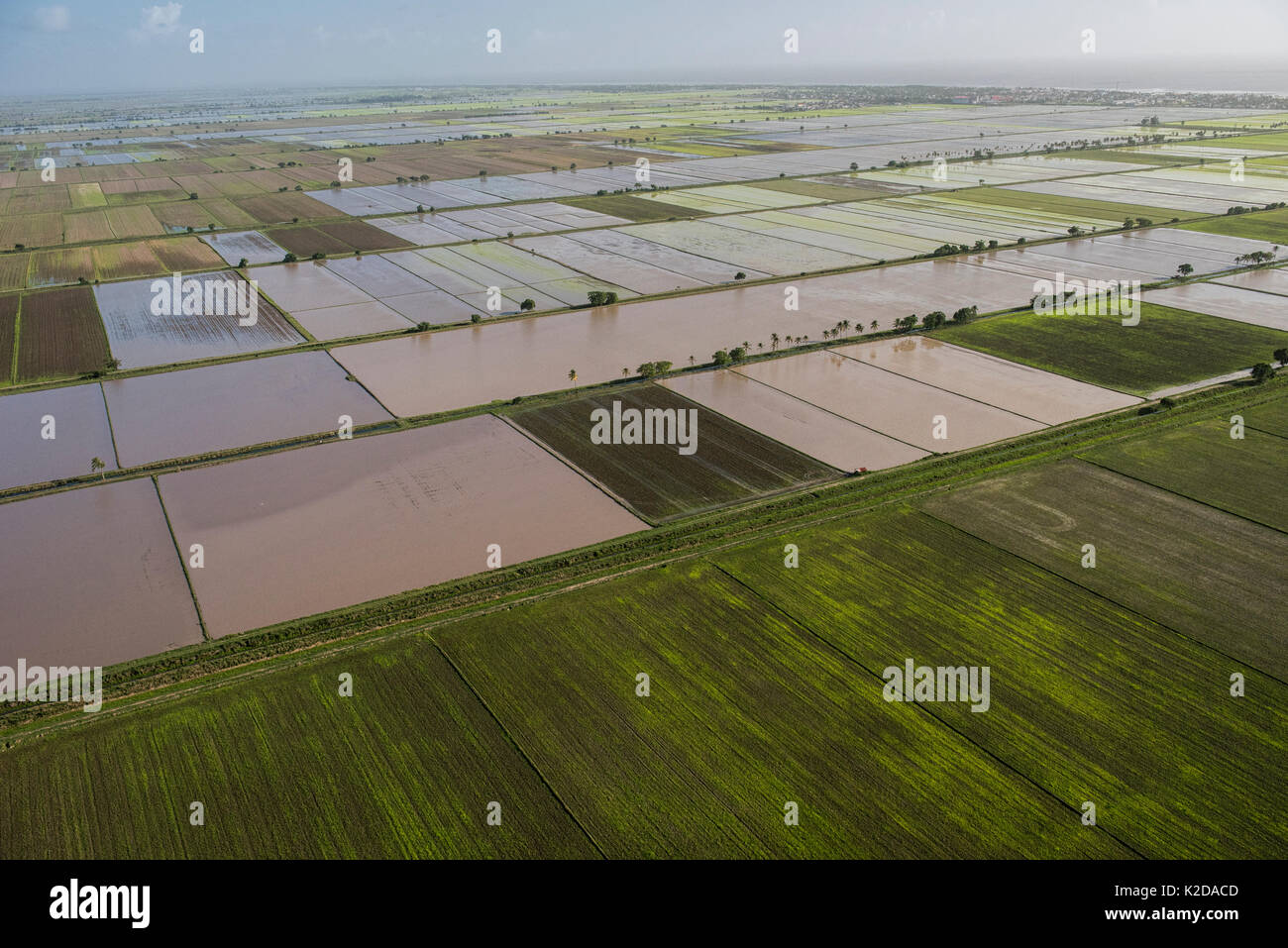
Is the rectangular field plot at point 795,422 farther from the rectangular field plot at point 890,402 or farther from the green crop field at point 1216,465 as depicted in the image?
the green crop field at point 1216,465

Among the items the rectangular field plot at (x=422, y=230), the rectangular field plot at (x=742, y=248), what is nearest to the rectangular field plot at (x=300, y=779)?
the rectangular field plot at (x=742, y=248)

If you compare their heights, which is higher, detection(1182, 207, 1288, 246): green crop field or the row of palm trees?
detection(1182, 207, 1288, 246): green crop field

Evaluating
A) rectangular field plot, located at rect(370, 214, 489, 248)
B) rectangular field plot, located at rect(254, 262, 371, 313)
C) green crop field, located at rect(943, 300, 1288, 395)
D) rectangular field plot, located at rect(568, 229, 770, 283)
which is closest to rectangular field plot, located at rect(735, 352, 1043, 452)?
green crop field, located at rect(943, 300, 1288, 395)

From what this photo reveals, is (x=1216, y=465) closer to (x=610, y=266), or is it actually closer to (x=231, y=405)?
(x=610, y=266)

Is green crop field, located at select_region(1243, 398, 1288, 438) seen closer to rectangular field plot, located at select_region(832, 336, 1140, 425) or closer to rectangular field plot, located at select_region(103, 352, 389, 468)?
rectangular field plot, located at select_region(832, 336, 1140, 425)

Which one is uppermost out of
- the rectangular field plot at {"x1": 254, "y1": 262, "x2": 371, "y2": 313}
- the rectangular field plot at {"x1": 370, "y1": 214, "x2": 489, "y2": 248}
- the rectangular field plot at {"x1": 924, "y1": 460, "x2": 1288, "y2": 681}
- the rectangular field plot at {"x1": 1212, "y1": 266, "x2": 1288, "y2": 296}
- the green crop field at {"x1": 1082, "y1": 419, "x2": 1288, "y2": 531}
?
the rectangular field plot at {"x1": 370, "y1": 214, "x2": 489, "y2": 248}
